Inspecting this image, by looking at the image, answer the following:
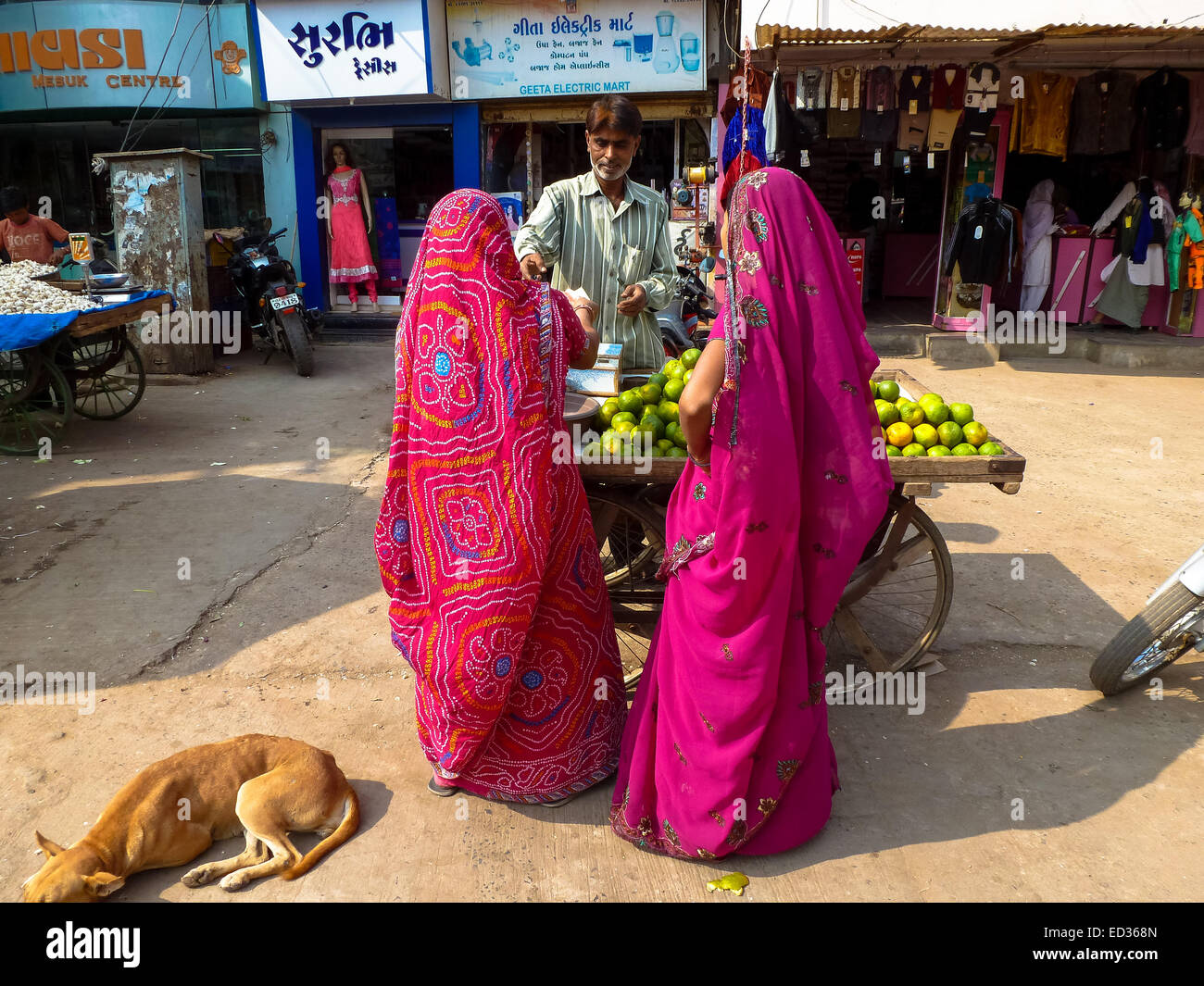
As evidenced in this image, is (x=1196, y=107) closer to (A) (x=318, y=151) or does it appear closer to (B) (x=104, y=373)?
(A) (x=318, y=151)

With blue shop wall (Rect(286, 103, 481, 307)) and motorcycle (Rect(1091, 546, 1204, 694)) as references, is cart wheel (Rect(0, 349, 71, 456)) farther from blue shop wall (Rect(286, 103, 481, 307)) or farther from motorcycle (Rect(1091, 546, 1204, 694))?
motorcycle (Rect(1091, 546, 1204, 694))

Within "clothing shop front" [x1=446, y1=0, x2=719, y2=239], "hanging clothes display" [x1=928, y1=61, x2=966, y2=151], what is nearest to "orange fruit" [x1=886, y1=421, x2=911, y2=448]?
"hanging clothes display" [x1=928, y1=61, x2=966, y2=151]

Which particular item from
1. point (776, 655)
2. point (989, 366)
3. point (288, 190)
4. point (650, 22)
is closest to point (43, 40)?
point (288, 190)

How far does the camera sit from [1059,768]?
9.86ft

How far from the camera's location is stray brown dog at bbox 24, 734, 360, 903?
2307 mm

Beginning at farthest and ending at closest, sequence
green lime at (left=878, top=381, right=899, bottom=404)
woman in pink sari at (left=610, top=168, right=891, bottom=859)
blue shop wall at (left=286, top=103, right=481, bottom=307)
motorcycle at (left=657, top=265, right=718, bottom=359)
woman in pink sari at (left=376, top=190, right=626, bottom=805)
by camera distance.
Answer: blue shop wall at (left=286, top=103, right=481, bottom=307) → motorcycle at (left=657, top=265, right=718, bottom=359) → green lime at (left=878, top=381, right=899, bottom=404) → woman in pink sari at (left=376, top=190, right=626, bottom=805) → woman in pink sari at (left=610, top=168, right=891, bottom=859)

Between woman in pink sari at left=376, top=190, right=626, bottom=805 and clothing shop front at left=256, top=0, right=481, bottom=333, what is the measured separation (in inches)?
390

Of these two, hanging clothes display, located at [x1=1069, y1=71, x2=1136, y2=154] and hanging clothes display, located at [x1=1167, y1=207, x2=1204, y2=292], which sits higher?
hanging clothes display, located at [x1=1069, y1=71, x2=1136, y2=154]

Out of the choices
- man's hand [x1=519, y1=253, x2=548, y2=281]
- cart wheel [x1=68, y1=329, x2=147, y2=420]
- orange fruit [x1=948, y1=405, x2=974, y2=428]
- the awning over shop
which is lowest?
cart wheel [x1=68, y1=329, x2=147, y2=420]

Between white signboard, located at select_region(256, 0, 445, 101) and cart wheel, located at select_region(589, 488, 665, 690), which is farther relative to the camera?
white signboard, located at select_region(256, 0, 445, 101)

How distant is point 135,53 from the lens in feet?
39.7

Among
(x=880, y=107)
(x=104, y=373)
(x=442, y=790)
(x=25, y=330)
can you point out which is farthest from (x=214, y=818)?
(x=880, y=107)

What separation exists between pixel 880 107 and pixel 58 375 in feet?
26.2

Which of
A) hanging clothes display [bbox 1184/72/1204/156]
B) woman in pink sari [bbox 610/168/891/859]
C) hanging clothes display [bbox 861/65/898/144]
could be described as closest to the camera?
woman in pink sari [bbox 610/168/891/859]
